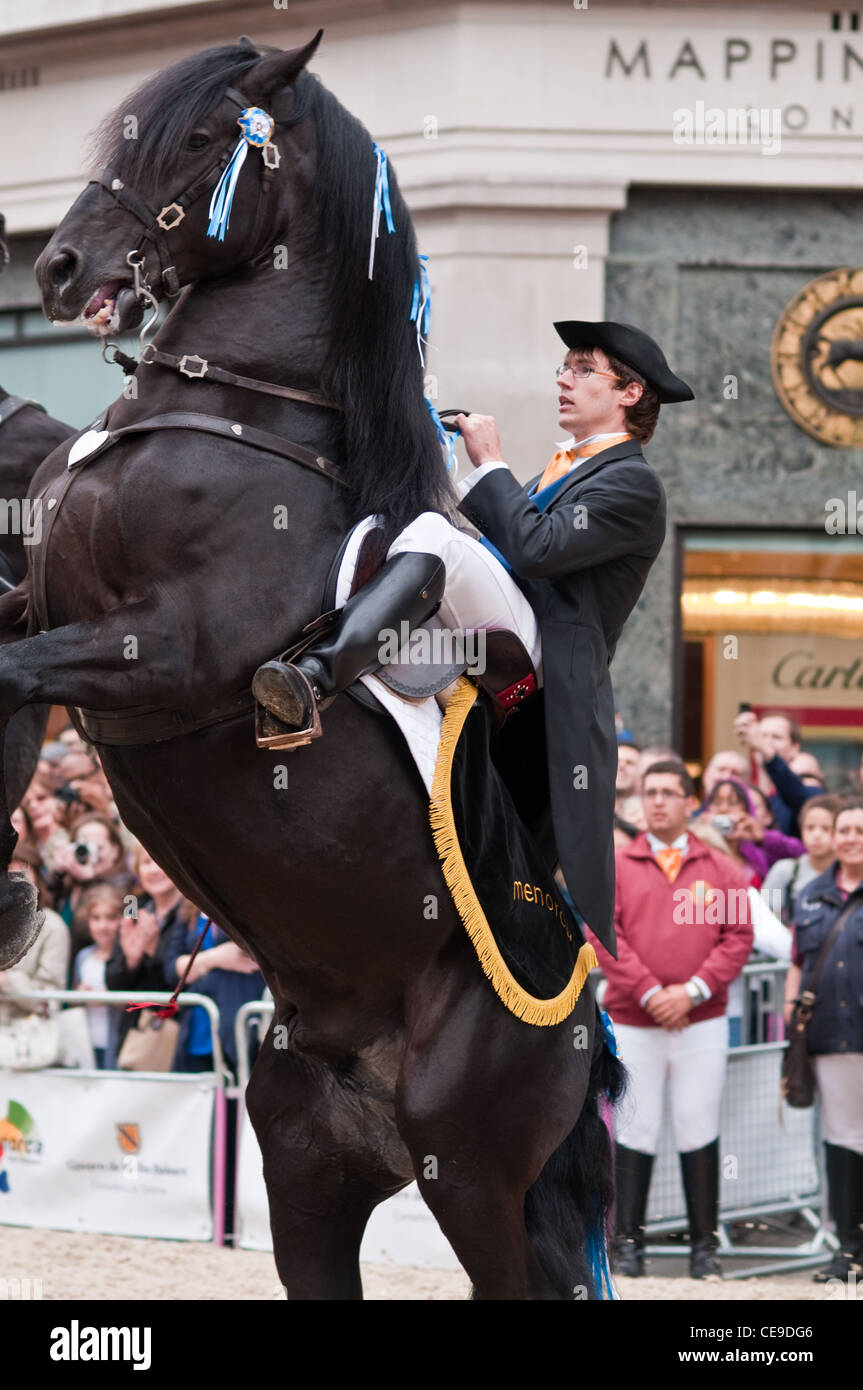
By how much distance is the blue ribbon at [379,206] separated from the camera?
13.1ft

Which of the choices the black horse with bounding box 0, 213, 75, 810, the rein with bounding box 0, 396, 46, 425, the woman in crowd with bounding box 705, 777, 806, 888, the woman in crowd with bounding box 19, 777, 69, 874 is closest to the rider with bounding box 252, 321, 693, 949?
the black horse with bounding box 0, 213, 75, 810

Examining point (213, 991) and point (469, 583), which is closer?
point (469, 583)

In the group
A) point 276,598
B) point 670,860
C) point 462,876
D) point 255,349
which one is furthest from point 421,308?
point 670,860

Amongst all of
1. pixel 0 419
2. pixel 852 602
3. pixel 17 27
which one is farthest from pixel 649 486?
pixel 17 27

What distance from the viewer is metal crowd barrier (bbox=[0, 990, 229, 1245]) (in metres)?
7.94

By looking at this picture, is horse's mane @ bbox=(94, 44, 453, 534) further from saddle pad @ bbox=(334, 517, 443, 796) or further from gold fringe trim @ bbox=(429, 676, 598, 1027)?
gold fringe trim @ bbox=(429, 676, 598, 1027)

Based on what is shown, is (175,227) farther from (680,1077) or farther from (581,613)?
(680,1077)

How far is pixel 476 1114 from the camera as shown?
13.3 feet

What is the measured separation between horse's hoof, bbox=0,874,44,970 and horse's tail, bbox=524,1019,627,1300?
4.49 ft

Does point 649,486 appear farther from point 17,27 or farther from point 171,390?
point 17,27

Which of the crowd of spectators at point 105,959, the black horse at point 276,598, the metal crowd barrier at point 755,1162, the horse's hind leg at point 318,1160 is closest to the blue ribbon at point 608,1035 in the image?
the black horse at point 276,598

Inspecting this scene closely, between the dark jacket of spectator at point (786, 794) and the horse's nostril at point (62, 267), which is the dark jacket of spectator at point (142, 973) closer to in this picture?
the dark jacket of spectator at point (786, 794)

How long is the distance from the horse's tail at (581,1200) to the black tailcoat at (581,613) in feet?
1.62

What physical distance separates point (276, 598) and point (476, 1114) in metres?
1.25
